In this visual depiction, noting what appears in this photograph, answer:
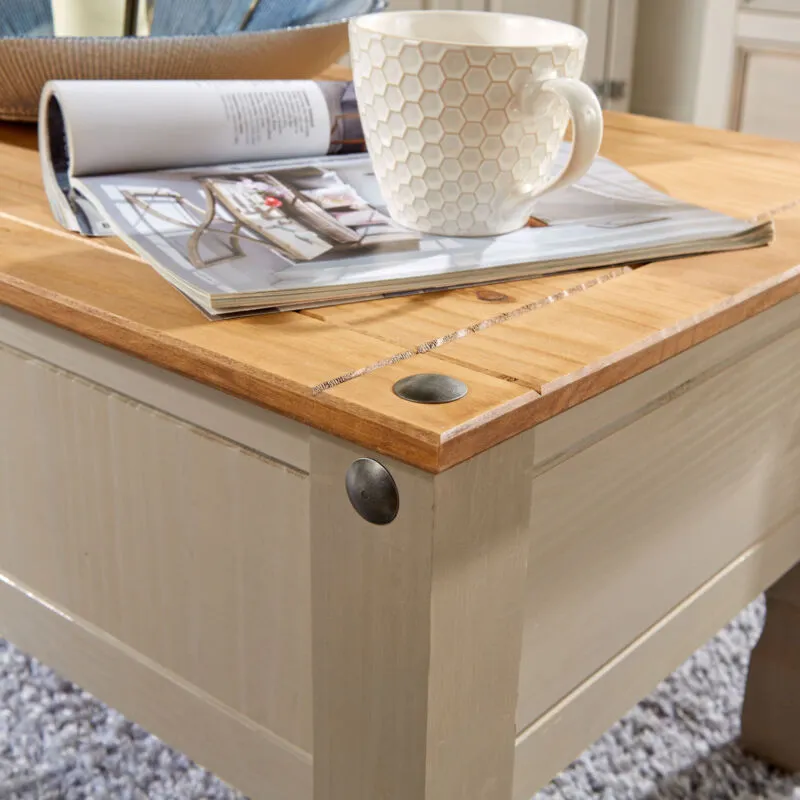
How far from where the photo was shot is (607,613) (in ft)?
1.62

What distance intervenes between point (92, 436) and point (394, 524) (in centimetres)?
18

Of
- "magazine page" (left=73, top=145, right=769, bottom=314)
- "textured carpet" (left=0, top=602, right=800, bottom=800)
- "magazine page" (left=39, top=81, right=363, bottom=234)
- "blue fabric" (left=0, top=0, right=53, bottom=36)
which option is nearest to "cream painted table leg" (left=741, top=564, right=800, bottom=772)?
"textured carpet" (left=0, top=602, right=800, bottom=800)

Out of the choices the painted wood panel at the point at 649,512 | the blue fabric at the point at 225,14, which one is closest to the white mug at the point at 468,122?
the painted wood panel at the point at 649,512

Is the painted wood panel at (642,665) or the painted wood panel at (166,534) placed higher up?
the painted wood panel at (166,534)

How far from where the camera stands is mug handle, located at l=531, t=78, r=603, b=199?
1.61 ft

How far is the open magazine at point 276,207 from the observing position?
0.47 meters

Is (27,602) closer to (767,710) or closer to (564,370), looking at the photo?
(564,370)

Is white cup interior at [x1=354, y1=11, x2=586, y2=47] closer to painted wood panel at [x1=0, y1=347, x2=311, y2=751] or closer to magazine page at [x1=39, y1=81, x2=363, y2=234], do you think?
magazine page at [x1=39, y1=81, x2=363, y2=234]

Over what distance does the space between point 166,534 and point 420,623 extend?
5.9 inches

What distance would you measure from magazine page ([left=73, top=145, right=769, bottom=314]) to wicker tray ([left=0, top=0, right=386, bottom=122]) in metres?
0.13

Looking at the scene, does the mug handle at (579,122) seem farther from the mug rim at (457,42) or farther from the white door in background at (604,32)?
the white door in background at (604,32)

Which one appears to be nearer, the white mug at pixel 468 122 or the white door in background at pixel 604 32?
the white mug at pixel 468 122

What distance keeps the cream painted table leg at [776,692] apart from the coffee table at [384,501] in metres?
0.27

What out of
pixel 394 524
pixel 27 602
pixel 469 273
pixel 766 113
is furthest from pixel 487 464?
pixel 766 113
